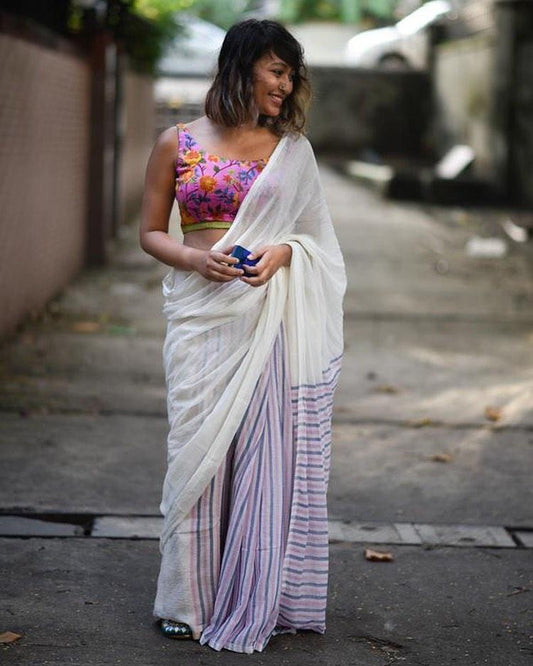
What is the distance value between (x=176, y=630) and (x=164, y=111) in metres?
25.7

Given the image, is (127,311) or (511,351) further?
(127,311)

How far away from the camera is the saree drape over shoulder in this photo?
4094mm

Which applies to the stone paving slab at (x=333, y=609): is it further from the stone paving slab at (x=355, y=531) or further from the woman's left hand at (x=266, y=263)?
the woman's left hand at (x=266, y=263)

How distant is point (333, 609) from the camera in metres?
4.55

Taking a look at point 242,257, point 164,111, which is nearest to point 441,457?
point 242,257

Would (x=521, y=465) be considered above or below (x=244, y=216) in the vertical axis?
below

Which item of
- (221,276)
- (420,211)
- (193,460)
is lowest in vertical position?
(420,211)

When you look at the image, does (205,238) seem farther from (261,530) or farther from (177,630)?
(177,630)

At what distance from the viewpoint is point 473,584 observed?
485cm

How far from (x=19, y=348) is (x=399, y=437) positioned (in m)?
3.07

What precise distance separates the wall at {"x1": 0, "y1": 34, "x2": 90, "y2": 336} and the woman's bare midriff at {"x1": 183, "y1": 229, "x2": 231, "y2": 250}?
4875mm

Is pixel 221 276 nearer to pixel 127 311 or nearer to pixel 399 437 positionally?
pixel 399 437

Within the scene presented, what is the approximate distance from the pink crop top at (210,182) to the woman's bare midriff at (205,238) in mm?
16

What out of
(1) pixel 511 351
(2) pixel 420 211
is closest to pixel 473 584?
(1) pixel 511 351
